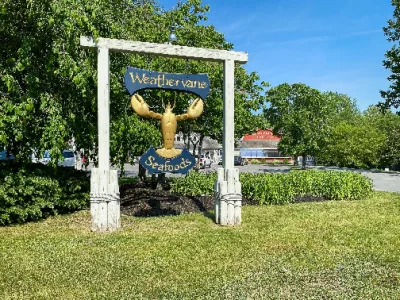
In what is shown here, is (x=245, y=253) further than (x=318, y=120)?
No

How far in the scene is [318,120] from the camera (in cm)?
3058

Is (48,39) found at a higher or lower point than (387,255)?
higher

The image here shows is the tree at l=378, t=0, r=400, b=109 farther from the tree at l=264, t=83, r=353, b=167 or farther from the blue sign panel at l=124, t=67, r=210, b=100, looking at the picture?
the blue sign panel at l=124, t=67, r=210, b=100

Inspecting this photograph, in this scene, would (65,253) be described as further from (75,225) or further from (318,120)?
(318,120)

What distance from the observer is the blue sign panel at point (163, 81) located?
740 cm

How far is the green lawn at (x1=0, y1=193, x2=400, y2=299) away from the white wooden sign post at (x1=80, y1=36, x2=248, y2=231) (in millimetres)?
398

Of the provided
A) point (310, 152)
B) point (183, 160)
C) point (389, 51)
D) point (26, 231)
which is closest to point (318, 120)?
point (310, 152)

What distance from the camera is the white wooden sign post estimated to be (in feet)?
23.2

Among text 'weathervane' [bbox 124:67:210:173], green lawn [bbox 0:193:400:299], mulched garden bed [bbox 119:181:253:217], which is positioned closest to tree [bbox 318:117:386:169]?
mulched garden bed [bbox 119:181:253:217]

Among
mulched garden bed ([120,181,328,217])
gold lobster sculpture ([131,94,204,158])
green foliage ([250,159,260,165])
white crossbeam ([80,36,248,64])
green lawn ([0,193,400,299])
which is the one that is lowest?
green lawn ([0,193,400,299])

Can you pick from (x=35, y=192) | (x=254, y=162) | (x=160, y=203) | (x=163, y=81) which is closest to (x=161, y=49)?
(x=163, y=81)

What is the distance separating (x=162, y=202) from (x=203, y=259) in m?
4.87

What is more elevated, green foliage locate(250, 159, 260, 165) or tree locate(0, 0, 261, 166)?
tree locate(0, 0, 261, 166)

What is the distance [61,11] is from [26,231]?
14.0ft
